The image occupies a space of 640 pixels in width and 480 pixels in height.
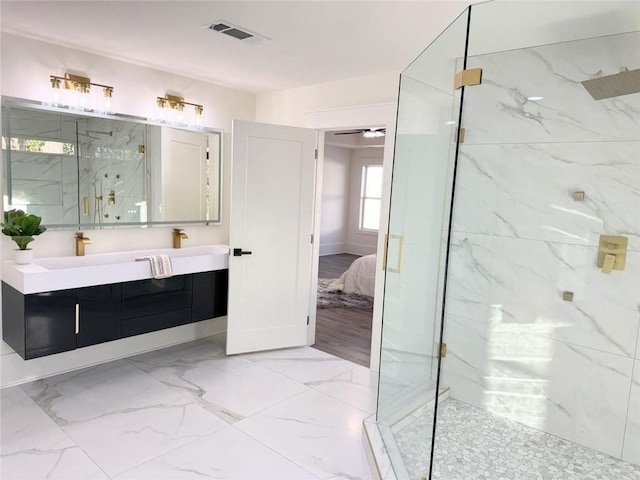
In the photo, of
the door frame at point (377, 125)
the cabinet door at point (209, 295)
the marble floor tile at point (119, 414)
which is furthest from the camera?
the cabinet door at point (209, 295)

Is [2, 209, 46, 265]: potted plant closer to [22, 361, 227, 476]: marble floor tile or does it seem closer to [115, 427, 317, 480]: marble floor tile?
[22, 361, 227, 476]: marble floor tile

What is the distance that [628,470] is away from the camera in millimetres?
2328

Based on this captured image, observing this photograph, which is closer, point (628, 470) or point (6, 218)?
point (628, 470)

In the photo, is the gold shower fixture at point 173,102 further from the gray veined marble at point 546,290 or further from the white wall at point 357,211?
the white wall at point 357,211

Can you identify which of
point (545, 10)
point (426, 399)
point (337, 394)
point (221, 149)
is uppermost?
point (545, 10)

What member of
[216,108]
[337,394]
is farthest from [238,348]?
[216,108]

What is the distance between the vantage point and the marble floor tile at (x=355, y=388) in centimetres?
299

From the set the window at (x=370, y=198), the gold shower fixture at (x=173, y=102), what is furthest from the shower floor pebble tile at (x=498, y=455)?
the window at (x=370, y=198)

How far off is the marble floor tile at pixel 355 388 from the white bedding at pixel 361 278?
239 cm

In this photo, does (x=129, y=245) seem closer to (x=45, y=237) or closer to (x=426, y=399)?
(x=45, y=237)

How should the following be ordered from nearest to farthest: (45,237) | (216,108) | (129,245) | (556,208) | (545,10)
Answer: (545,10), (556,208), (45,237), (129,245), (216,108)

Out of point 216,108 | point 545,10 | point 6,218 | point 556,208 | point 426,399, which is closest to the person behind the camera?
point 545,10

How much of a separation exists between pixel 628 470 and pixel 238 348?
9.10 feet

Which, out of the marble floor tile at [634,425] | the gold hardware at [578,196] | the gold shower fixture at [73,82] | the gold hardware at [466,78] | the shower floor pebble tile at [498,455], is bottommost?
the shower floor pebble tile at [498,455]
